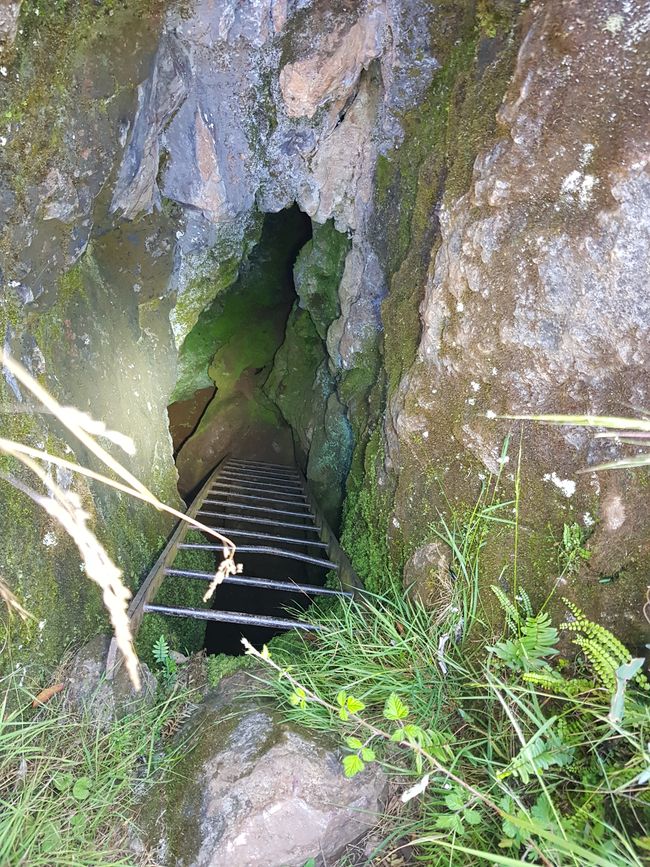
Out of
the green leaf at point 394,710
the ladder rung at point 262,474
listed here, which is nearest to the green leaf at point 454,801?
the green leaf at point 394,710

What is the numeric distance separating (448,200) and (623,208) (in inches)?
25.3

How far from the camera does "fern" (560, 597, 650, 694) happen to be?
1457 mm

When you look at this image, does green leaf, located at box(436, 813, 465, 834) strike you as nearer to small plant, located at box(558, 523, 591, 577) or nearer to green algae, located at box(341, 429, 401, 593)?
small plant, located at box(558, 523, 591, 577)

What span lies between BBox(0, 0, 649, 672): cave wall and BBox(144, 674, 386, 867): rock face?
2.56 ft

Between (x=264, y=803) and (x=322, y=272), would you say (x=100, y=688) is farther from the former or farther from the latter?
(x=322, y=272)

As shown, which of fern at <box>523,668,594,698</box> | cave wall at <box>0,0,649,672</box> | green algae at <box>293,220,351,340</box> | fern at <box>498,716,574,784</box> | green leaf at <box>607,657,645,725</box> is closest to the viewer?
→ green leaf at <box>607,657,645,725</box>

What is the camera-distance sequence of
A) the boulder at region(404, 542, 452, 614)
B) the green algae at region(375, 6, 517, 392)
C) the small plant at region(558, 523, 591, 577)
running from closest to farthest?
the small plant at region(558, 523, 591, 577) < the green algae at region(375, 6, 517, 392) < the boulder at region(404, 542, 452, 614)

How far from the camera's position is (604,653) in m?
1.48

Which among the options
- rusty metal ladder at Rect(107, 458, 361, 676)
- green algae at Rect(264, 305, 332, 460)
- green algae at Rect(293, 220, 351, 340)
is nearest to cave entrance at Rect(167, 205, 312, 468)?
green algae at Rect(264, 305, 332, 460)

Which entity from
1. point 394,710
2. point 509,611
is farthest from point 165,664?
point 509,611

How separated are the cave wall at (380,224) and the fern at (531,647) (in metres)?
0.21

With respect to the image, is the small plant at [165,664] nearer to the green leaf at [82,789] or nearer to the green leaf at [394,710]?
the green leaf at [82,789]

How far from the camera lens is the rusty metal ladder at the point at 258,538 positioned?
230cm

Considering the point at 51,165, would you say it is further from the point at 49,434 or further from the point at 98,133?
the point at 49,434
